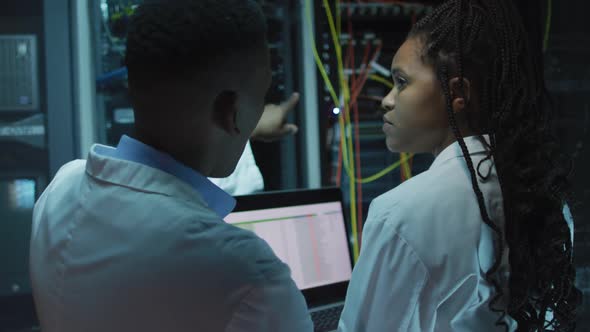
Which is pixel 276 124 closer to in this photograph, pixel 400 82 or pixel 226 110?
pixel 400 82

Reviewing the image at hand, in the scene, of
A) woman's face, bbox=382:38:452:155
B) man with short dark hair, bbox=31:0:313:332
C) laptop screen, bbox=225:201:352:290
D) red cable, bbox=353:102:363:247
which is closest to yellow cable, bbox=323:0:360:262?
red cable, bbox=353:102:363:247

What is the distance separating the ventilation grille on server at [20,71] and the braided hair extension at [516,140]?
1087mm

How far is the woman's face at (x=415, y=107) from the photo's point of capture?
3.17 feet

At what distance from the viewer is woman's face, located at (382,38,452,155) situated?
97 cm

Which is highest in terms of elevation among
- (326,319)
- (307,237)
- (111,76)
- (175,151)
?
(111,76)

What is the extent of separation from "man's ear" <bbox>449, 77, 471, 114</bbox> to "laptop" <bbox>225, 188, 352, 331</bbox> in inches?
21.3

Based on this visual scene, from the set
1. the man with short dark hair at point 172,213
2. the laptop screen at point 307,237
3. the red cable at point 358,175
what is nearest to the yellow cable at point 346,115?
the red cable at point 358,175

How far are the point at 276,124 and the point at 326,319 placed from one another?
2.56 feet

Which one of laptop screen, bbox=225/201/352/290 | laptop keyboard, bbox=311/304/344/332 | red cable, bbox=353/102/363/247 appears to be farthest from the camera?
red cable, bbox=353/102/363/247

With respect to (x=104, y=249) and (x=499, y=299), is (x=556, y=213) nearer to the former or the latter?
(x=499, y=299)

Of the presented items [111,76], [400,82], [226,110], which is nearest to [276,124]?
[111,76]

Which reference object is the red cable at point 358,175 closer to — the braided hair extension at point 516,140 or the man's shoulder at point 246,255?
the braided hair extension at point 516,140

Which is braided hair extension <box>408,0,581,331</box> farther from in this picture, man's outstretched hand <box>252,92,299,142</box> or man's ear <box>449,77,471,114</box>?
man's outstretched hand <box>252,92,299,142</box>

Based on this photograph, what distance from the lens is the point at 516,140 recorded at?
93 centimetres
